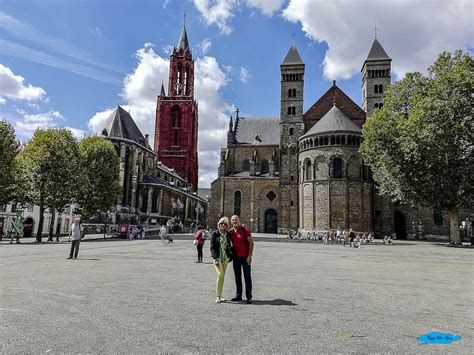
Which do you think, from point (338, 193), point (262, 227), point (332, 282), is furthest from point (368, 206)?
point (332, 282)

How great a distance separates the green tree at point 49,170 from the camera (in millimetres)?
30219

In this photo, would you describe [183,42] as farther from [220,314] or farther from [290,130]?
[220,314]

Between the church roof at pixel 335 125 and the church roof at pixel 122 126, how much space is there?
28550 mm

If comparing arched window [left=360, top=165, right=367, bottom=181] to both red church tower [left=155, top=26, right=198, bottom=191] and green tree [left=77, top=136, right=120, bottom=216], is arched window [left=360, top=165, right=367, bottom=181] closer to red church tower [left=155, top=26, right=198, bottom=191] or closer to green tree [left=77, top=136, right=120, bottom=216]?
green tree [left=77, top=136, right=120, bottom=216]

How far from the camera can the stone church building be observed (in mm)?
46031

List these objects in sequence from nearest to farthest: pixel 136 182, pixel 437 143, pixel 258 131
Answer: pixel 437 143
pixel 136 182
pixel 258 131

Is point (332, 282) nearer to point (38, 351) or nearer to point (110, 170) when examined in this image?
point (38, 351)

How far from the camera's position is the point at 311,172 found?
158 ft

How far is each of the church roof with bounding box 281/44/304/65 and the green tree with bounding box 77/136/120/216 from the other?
3095 cm

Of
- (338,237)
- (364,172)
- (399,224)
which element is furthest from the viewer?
(399,224)

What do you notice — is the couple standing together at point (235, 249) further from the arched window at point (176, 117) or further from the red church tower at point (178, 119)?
the arched window at point (176, 117)

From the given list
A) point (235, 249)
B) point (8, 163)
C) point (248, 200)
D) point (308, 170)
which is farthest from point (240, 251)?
point (248, 200)

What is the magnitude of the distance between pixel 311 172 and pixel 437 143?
65.0 feet

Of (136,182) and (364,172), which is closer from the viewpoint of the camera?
(364,172)
